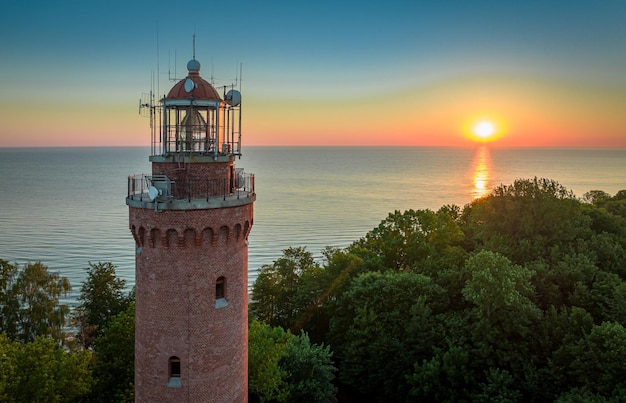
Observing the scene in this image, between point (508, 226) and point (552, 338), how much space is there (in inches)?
510

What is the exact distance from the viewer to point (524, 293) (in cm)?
3019

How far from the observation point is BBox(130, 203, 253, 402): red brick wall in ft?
51.3

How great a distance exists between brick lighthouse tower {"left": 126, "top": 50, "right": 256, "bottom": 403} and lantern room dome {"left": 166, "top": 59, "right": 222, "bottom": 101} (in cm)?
3

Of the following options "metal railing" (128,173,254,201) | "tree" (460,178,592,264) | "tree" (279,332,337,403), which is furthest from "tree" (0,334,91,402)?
"tree" (460,178,592,264)

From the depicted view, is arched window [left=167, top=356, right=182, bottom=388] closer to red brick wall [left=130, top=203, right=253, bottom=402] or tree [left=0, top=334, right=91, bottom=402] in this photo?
red brick wall [left=130, top=203, right=253, bottom=402]

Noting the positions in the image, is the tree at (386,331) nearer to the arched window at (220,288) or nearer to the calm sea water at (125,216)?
the arched window at (220,288)

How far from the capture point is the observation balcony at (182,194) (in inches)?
602

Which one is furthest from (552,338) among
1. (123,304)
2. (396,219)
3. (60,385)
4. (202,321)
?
(123,304)

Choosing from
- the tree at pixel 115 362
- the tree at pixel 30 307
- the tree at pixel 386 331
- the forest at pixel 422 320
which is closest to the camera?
the forest at pixel 422 320

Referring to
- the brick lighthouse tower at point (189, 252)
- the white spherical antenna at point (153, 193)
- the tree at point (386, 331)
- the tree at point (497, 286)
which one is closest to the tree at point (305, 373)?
the tree at point (386, 331)

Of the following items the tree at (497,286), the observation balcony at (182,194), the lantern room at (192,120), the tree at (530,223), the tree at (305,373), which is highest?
the lantern room at (192,120)

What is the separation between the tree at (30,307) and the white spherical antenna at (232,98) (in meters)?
29.8

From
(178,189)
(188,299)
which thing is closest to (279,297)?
(188,299)

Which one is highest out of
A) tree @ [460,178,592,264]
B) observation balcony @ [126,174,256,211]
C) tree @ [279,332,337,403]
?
observation balcony @ [126,174,256,211]
